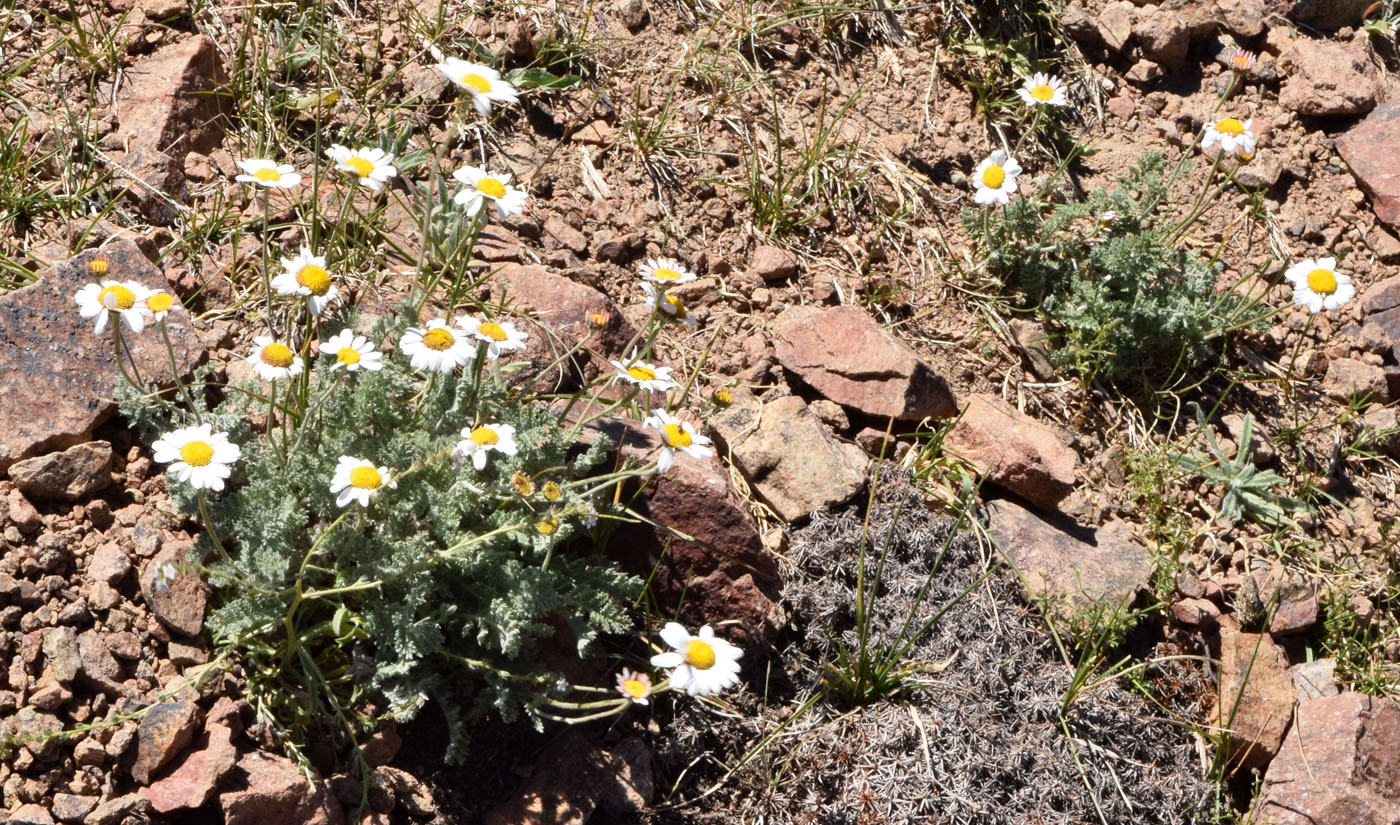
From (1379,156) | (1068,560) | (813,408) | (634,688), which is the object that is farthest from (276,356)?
(1379,156)

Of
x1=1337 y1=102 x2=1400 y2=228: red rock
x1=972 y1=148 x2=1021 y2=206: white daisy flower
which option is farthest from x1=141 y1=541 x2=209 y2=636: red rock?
x1=1337 y1=102 x2=1400 y2=228: red rock

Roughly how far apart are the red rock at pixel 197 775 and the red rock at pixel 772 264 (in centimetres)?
241

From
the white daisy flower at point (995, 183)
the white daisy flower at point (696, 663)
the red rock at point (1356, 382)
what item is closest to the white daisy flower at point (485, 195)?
the white daisy flower at point (696, 663)

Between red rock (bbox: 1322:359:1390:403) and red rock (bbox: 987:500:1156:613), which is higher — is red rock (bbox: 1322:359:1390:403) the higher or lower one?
the higher one

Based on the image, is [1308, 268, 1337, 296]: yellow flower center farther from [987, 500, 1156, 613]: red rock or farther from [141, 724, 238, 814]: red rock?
[141, 724, 238, 814]: red rock

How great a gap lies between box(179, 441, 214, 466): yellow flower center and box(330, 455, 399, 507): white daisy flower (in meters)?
0.28

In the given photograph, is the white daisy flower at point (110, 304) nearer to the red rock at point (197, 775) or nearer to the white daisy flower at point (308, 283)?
the white daisy flower at point (308, 283)

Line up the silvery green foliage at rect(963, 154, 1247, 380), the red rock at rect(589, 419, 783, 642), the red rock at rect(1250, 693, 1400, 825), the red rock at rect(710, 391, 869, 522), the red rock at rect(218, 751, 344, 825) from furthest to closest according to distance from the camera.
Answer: the silvery green foliage at rect(963, 154, 1247, 380) < the red rock at rect(710, 391, 869, 522) < the red rock at rect(1250, 693, 1400, 825) < the red rock at rect(589, 419, 783, 642) < the red rock at rect(218, 751, 344, 825)

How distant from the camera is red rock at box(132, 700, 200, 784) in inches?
102

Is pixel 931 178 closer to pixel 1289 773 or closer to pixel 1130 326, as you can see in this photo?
pixel 1130 326

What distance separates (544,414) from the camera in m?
3.05

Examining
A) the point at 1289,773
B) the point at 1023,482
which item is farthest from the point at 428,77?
the point at 1289,773

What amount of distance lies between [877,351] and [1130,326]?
43.0 inches

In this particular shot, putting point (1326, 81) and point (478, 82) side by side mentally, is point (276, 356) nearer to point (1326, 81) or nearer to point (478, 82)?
point (478, 82)
